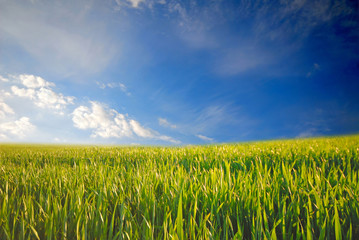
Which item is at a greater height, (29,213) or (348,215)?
(348,215)

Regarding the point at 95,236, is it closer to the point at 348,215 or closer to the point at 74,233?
the point at 74,233

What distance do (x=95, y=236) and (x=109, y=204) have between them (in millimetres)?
445

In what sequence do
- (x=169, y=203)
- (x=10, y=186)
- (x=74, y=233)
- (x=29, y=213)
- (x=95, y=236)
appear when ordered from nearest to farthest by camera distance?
(x=95, y=236) → (x=74, y=233) → (x=29, y=213) → (x=169, y=203) → (x=10, y=186)

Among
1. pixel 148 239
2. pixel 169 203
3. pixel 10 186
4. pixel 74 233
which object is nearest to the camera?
pixel 148 239

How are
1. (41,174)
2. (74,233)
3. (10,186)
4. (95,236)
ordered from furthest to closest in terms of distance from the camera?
(41,174) < (10,186) < (74,233) < (95,236)

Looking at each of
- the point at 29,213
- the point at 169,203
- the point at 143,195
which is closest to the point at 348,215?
the point at 169,203

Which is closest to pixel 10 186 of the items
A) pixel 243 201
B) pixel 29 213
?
pixel 29 213

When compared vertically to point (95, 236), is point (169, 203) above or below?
above

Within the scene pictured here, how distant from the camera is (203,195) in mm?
1550

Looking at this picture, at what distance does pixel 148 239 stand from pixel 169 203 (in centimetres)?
54

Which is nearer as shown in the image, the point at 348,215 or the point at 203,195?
the point at 348,215

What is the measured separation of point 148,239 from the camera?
922mm

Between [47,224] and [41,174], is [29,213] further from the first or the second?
[41,174]

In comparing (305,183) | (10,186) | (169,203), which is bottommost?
(10,186)
